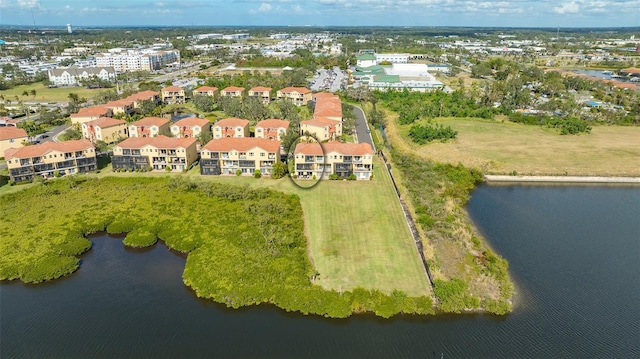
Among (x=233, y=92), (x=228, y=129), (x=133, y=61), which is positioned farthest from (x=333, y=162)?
(x=133, y=61)

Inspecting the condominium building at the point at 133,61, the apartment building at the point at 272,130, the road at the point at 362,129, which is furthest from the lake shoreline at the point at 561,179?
the condominium building at the point at 133,61

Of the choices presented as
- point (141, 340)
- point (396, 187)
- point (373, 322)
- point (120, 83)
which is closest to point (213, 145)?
point (396, 187)

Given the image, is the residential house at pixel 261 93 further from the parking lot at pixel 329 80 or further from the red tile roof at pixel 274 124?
the red tile roof at pixel 274 124

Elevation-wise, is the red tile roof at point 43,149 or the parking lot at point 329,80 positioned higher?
the parking lot at point 329,80

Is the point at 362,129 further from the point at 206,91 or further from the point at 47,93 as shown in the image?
the point at 47,93

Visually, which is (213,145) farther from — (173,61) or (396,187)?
(173,61)

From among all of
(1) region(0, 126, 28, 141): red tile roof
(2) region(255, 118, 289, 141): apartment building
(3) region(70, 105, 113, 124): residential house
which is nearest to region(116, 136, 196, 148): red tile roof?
(2) region(255, 118, 289, 141): apartment building
